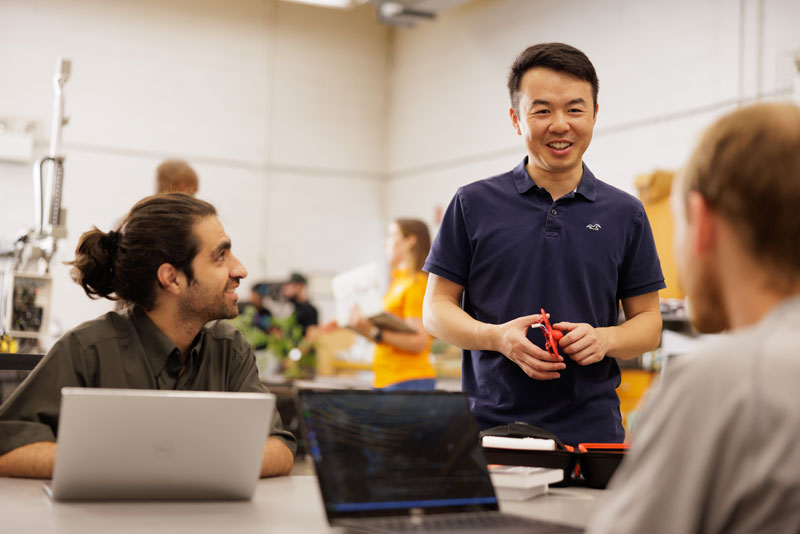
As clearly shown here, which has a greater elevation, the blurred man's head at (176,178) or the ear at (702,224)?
the blurred man's head at (176,178)

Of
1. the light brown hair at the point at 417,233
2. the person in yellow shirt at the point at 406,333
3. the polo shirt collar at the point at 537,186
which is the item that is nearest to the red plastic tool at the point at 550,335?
the polo shirt collar at the point at 537,186

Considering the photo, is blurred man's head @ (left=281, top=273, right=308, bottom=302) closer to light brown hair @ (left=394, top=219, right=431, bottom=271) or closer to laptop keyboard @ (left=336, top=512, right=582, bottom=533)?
light brown hair @ (left=394, top=219, right=431, bottom=271)

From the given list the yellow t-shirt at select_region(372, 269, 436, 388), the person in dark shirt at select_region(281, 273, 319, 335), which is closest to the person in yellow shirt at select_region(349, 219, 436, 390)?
A: the yellow t-shirt at select_region(372, 269, 436, 388)

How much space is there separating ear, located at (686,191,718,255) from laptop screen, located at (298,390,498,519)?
529 mm

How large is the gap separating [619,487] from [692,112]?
6.49m

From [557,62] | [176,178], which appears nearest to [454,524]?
[557,62]

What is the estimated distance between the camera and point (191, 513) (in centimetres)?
125

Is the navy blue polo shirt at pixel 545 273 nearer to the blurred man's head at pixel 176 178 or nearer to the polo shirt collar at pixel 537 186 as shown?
the polo shirt collar at pixel 537 186

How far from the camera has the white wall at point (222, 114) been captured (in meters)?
9.01

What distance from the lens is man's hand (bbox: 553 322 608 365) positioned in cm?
184

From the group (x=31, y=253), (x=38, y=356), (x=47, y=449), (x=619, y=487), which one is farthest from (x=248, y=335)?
(x=619, y=487)

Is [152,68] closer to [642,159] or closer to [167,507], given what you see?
[642,159]

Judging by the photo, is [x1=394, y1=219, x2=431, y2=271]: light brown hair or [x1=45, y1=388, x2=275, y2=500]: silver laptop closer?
[x1=45, y1=388, x2=275, y2=500]: silver laptop

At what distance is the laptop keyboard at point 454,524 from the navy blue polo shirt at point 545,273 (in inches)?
30.9
